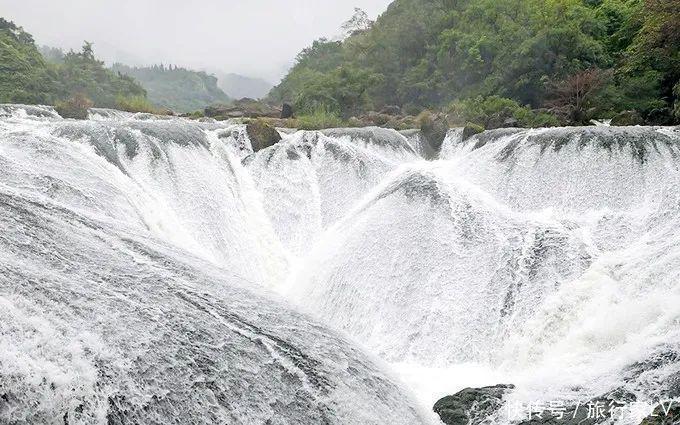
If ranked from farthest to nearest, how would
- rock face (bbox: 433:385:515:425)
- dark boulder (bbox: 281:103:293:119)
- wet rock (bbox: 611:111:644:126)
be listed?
dark boulder (bbox: 281:103:293:119) → wet rock (bbox: 611:111:644:126) → rock face (bbox: 433:385:515:425)

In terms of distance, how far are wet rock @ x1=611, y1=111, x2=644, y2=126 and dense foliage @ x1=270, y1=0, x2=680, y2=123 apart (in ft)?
3.94

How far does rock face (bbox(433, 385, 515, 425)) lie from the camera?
556 centimetres

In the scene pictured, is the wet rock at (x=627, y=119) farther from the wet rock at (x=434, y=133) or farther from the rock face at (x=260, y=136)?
the rock face at (x=260, y=136)

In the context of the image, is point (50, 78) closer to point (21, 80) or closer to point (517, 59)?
point (21, 80)

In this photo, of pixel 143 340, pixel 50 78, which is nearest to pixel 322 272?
pixel 143 340

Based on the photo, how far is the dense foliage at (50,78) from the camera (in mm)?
30375

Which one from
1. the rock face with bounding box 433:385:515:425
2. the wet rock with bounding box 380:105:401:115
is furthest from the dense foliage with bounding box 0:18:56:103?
the rock face with bounding box 433:385:515:425

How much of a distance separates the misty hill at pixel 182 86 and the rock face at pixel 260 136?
94.2 meters

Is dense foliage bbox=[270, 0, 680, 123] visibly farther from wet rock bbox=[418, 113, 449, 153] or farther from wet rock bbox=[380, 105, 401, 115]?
wet rock bbox=[418, 113, 449, 153]

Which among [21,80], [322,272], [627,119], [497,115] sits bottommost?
[322,272]

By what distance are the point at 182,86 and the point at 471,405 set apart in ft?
397

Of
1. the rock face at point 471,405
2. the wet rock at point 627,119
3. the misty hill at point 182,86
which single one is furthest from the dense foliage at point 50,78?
the misty hill at point 182,86

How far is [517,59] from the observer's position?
79.8 feet

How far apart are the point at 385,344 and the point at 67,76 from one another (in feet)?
120
